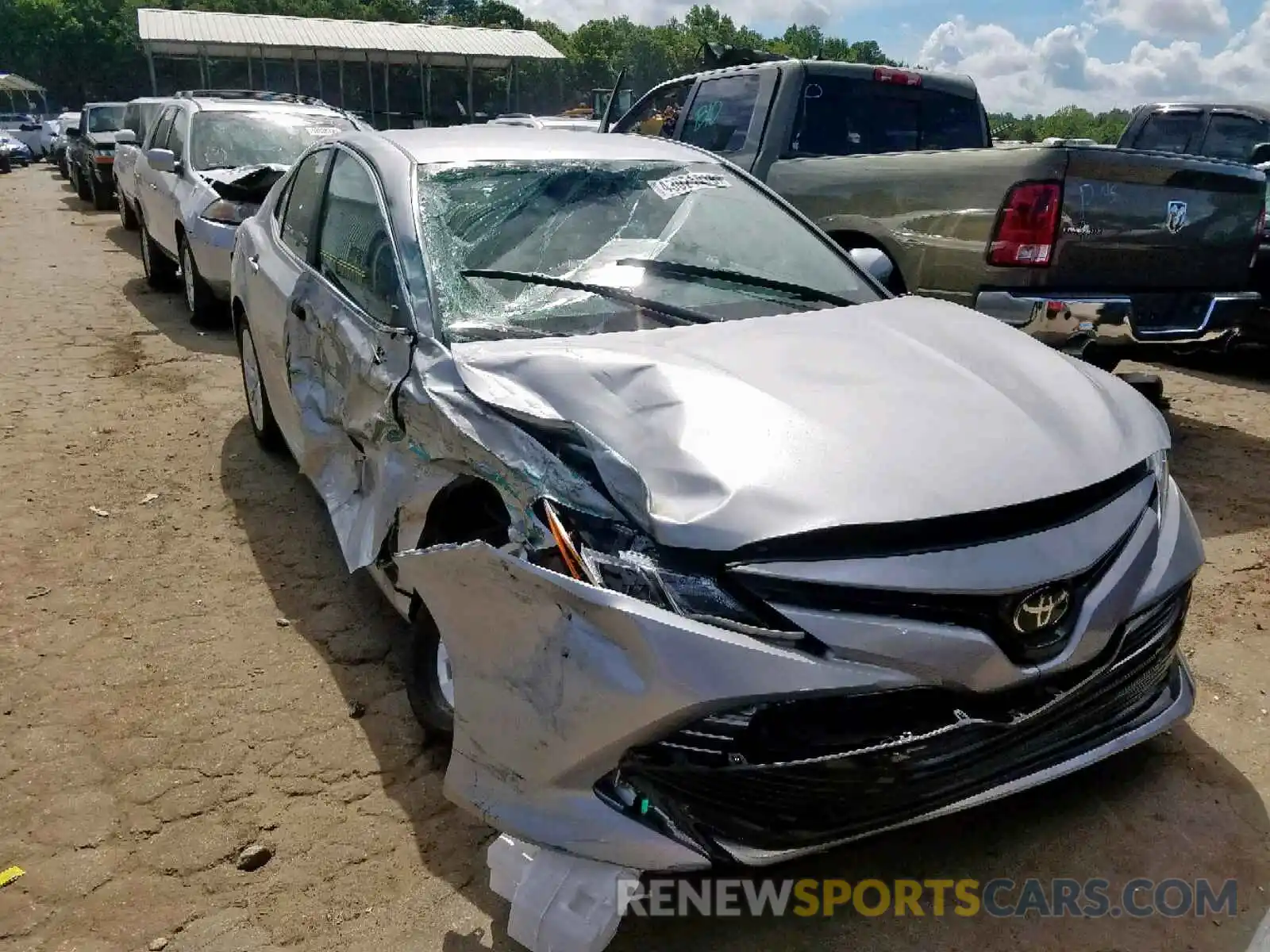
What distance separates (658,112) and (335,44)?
2760 cm

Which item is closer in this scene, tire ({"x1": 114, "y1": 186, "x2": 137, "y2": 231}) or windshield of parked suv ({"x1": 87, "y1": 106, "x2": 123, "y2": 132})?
tire ({"x1": 114, "y1": 186, "x2": 137, "y2": 231})

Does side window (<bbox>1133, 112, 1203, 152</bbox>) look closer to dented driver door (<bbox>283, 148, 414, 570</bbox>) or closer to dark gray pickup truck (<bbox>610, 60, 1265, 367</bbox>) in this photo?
dark gray pickup truck (<bbox>610, 60, 1265, 367</bbox>)

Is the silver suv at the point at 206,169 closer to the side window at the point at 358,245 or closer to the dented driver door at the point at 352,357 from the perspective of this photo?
the side window at the point at 358,245

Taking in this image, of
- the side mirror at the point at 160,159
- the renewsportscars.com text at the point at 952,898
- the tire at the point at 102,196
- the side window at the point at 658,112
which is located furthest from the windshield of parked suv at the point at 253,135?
the tire at the point at 102,196

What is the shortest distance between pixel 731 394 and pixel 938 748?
907mm

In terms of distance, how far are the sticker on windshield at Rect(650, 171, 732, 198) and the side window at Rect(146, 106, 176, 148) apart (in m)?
7.31

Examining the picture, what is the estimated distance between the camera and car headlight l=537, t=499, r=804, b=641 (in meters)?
1.93

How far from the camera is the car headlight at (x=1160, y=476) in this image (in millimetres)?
2475

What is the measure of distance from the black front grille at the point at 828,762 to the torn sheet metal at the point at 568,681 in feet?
0.22

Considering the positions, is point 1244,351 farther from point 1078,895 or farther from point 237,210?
point 237,210

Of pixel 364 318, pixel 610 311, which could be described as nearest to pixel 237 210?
pixel 364 318

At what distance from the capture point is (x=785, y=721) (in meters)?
1.92

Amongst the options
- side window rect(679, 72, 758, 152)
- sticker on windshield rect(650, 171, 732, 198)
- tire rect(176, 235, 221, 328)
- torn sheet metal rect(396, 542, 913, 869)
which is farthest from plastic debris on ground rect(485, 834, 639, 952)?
tire rect(176, 235, 221, 328)

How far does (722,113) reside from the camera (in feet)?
22.3
